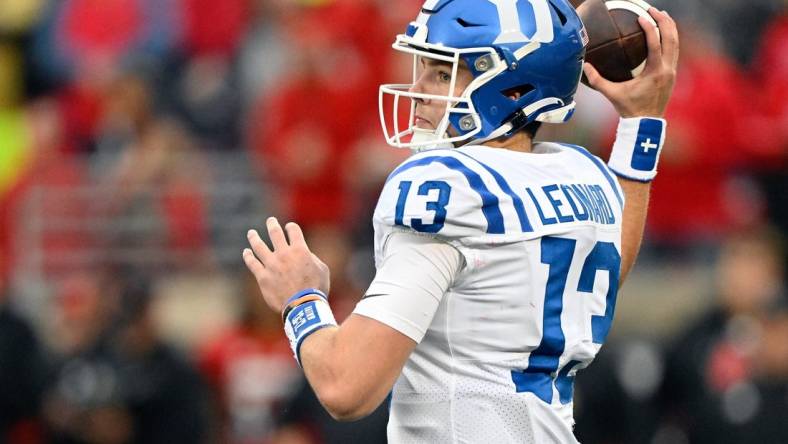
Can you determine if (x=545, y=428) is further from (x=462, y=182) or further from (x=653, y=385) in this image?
(x=653, y=385)

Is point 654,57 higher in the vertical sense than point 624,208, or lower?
higher

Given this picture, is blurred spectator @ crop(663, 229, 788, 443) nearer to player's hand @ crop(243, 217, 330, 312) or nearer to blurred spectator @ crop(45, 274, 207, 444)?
blurred spectator @ crop(45, 274, 207, 444)

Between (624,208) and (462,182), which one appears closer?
(462,182)

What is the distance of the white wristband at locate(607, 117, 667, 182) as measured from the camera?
429 cm

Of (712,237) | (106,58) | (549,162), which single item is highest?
(549,162)

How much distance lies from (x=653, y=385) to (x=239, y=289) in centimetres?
279

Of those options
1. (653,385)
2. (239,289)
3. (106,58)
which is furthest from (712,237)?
(106,58)

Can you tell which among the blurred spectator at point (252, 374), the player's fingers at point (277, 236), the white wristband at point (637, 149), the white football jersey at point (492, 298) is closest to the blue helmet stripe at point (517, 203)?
the white football jersey at point (492, 298)

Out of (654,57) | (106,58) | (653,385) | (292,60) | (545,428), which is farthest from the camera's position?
(106,58)

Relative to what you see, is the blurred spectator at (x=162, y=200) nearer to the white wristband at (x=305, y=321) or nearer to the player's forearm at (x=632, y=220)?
the player's forearm at (x=632, y=220)

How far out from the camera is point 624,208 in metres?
4.28

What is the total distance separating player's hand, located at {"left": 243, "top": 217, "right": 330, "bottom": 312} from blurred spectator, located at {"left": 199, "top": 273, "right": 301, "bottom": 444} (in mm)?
4461

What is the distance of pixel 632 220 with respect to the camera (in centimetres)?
425

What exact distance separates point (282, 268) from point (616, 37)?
3.82 ft
